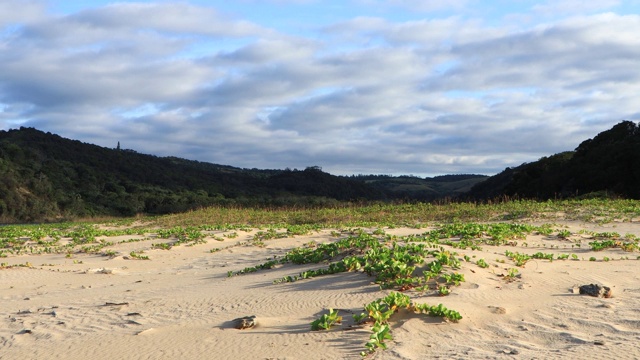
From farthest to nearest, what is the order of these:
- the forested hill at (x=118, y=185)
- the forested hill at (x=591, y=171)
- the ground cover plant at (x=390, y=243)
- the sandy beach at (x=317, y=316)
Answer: the forested hill at (x=118, y=185), the forested hill at (x=591, y=171), the ground cover plant at (x=390, y=243), the sandy beach at (x=317, y=316)

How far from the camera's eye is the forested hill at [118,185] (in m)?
43.6

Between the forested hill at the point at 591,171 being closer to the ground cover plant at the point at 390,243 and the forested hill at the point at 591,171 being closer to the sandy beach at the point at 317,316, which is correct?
the ground cover plant at the point at 390,243

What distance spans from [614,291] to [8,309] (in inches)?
302

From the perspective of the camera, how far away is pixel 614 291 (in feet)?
20.9

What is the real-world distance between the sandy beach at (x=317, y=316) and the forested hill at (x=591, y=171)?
19.7 metres

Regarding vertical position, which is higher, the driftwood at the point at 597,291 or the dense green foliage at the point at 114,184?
the dense green foliage at the point at 114,184

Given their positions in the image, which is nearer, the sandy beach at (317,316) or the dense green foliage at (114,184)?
the sandy beach at (317,316)

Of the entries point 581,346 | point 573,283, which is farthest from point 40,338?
point 573,283

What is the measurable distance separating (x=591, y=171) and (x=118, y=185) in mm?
42376

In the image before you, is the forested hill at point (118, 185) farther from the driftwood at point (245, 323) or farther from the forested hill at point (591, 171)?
the driftwood at point (245, 323)

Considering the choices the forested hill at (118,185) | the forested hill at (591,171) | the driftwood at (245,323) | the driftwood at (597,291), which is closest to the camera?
the driftwood at (245,323)

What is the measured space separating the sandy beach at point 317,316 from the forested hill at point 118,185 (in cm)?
2441

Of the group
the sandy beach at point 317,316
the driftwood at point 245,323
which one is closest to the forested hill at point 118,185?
the sandy beach at point 317,316

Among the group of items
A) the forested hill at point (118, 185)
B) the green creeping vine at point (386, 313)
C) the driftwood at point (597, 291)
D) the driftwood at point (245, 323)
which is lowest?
→ the driftwood at point (245, 323)
